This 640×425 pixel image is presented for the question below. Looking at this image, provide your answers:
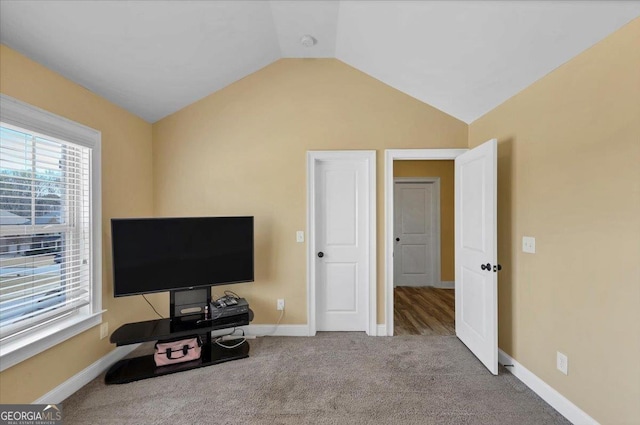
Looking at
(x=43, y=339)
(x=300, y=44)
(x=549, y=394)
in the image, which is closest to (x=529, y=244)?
(x=549, y=394)

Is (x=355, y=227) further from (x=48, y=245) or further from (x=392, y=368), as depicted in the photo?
(x=48, y=245)

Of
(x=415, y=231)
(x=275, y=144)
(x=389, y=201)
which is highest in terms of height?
(x=275, y=144)

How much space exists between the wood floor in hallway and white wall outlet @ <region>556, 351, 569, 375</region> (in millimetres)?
1246

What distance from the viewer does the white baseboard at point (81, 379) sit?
1916 millimetres

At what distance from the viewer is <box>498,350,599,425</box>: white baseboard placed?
173 cm

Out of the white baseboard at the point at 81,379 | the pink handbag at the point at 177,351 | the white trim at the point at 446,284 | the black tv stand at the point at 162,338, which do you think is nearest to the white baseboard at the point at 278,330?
the black tv stand at the point at 162,338

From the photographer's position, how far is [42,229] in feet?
6.44

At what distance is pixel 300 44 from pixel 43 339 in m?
3.23

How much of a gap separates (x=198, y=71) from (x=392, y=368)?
130 inches

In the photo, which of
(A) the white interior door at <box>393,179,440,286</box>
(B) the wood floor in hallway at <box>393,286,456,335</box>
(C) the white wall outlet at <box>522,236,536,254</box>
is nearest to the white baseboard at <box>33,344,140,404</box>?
(B) the wood floor in hallway at <box>393,286,456,335</box>

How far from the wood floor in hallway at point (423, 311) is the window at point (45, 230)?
3060 mm

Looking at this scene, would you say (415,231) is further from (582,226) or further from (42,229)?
(42,229)

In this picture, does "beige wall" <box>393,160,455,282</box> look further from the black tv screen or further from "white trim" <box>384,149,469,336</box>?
the black tv screen

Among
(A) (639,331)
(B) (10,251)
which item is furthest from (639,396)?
(B) (10,251)
